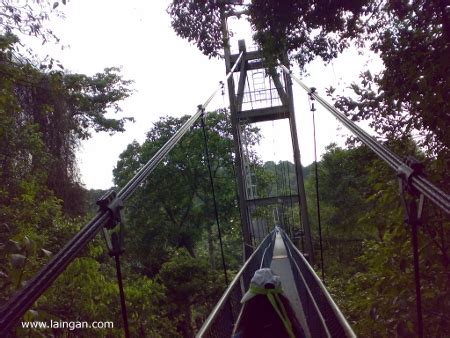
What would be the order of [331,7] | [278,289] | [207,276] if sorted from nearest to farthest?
[278,289]
[331,7]
[207,276]

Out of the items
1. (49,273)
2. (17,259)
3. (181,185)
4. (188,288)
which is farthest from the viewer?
(181,185)

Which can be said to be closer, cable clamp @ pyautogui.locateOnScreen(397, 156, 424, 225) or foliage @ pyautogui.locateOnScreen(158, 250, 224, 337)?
cable clamp @ pyautogui.locateOnScreen(397, 156, 424, 225)

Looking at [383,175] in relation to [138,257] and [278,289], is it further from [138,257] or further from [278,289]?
[138,257]

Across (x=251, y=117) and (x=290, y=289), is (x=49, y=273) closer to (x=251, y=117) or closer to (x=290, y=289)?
(x=290, y=289)

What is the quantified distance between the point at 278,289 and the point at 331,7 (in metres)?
2.21

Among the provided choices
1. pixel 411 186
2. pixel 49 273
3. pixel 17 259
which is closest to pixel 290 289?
pixel 411 186

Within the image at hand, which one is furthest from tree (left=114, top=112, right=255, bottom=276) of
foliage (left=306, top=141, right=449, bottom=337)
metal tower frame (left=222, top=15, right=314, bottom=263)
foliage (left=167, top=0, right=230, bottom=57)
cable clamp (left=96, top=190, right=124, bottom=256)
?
cable clamp (left=96, top=190, right=124, bottom=256)

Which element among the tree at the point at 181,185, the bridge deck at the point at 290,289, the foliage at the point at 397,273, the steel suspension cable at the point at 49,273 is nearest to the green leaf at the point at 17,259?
the steel suspension cable at the point at 49,273

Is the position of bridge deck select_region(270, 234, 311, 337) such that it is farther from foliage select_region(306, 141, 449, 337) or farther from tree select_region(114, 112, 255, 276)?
tree select_region(114, 112, 255, 276)

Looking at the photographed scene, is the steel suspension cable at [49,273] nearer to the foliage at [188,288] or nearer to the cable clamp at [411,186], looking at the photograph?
the cable clamp at [411,186]

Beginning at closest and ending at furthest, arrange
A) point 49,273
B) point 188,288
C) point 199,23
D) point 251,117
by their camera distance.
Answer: point 49,273 → point 199,23 → point 251,117 → point 188,288

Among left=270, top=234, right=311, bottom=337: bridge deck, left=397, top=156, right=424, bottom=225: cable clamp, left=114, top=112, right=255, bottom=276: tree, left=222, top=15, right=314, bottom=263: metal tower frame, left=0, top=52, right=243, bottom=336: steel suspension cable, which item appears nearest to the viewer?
left=0, top=52, right=243, bottom=336: steel suspension cable

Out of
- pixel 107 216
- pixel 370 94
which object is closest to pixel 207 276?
pixel 370 94

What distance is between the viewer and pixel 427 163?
2008mm
